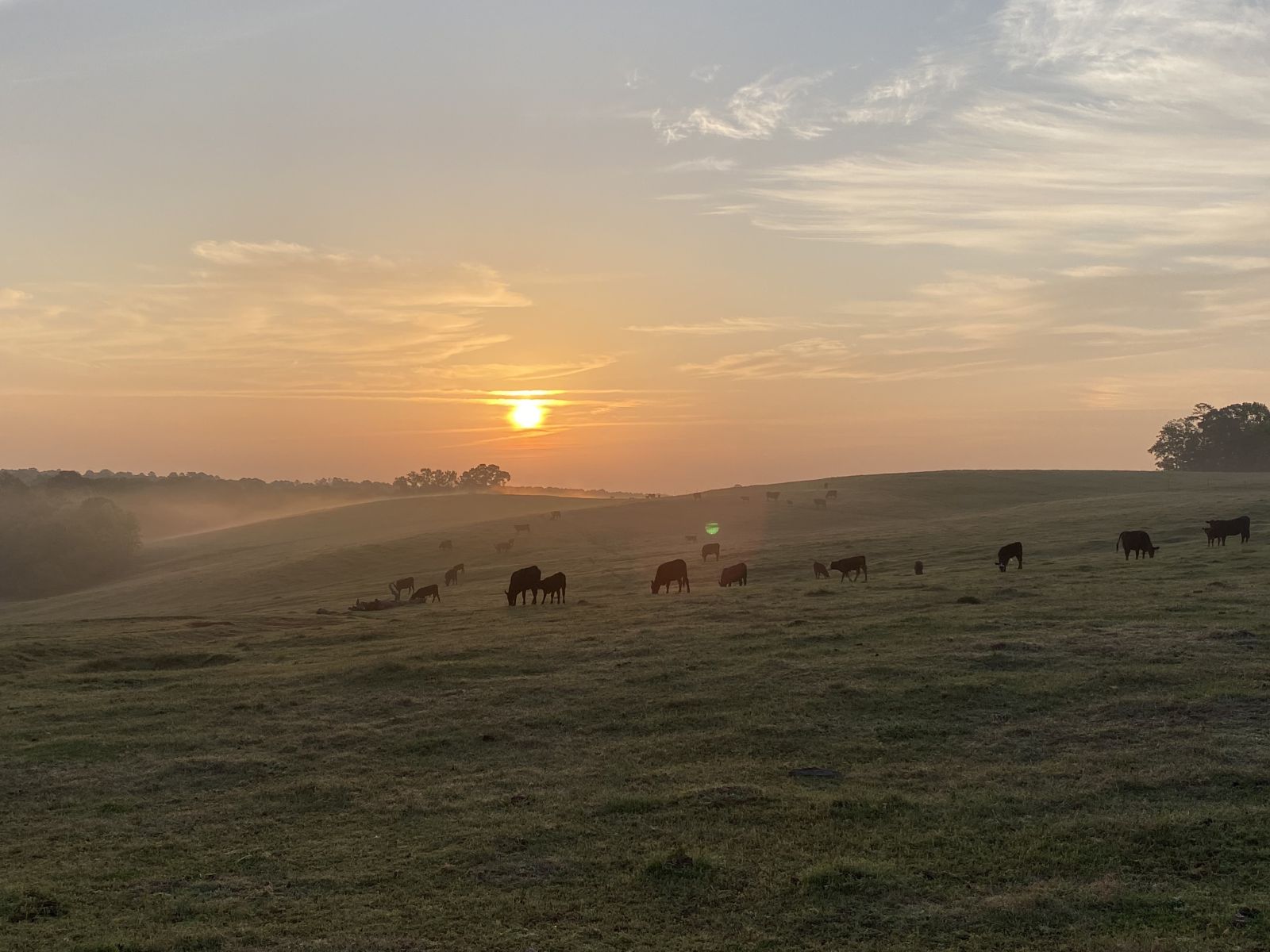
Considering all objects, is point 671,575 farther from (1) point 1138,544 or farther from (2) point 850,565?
(1) point 1138,544

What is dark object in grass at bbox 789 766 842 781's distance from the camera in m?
15.2

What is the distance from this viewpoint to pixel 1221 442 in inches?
5246

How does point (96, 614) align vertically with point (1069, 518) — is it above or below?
below

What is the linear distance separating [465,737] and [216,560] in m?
79.4

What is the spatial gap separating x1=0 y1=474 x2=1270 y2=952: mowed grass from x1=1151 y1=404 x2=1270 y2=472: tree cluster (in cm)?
11219

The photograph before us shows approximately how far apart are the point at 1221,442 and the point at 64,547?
151589mm

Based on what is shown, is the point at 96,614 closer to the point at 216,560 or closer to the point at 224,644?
→ the point at 216,560

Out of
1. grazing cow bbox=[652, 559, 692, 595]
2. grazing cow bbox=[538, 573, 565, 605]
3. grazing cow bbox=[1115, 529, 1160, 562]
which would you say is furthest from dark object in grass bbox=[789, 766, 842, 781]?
grazing cow bbox=[1115, 529, 1160, 562]

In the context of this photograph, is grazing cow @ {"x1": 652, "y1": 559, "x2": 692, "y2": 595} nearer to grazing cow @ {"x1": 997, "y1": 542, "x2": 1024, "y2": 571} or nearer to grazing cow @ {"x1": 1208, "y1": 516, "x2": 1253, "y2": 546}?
grazing cow @ {"x1": 997, "y1": 542, "x2": 1024, "y2": 571}

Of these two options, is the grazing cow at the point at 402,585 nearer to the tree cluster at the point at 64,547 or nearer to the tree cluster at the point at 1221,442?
the tree cluster at the point at 64,547

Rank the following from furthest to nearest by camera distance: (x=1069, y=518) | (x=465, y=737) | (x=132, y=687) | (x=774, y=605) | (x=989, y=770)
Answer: (x=1069, y=518)
(x=774, y=605)
(x=132, y=687)
(x=465, y=737)
(x=989, y=770)

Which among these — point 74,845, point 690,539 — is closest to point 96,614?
point 690,539

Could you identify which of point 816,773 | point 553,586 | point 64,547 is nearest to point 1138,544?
point 553,586

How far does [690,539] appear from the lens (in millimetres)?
66312
